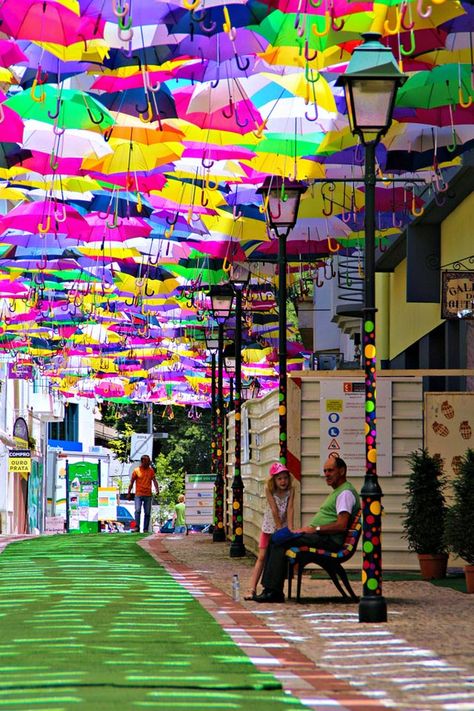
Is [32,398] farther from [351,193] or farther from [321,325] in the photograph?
[351,193]

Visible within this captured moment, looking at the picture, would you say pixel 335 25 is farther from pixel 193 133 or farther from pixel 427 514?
pixel 427 514

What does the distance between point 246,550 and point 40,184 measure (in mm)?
8196

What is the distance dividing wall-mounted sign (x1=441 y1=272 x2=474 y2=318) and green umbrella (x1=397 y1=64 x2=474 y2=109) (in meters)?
4.08

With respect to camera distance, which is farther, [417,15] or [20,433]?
[20,433]

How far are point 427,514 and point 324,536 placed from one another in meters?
3.74

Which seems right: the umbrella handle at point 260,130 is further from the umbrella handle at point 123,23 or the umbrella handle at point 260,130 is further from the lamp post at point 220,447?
the lamp post at point 220,447

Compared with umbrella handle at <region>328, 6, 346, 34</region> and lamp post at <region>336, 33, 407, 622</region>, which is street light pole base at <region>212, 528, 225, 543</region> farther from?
umbrella handle at <region>328, 6, 346, 34</region>

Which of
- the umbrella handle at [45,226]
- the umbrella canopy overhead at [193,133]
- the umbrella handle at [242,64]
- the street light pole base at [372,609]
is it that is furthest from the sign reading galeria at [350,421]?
the street light pole base at [372,609]

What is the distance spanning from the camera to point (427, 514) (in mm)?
17891

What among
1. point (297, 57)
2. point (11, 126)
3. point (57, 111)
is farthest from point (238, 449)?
point (297, 57)

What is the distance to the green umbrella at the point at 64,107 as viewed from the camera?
55.3 feet

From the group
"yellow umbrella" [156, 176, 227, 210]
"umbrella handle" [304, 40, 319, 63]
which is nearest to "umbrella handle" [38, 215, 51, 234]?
"yellow umbrella" [156, 176, 227, 210]

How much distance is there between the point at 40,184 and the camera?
801 inches

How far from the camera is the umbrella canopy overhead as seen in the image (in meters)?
13.8
